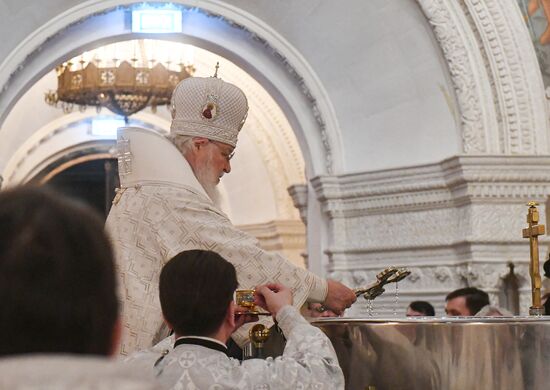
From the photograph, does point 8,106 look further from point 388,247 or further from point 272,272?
point 272,272

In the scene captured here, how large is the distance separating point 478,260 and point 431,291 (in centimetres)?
50

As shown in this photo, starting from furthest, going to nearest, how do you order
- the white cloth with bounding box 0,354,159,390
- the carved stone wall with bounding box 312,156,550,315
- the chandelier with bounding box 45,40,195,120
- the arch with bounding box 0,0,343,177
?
1. the chandelier with bounding box 45,40,195,120
2. the arch with bounding box 0,0,343,177
3. the carved stone wall with bounding box 312,156,550,315
4. the white cloth with bounding box 0,354,159,390

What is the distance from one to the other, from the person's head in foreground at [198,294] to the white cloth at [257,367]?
0.05 m

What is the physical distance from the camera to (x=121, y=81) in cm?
1309

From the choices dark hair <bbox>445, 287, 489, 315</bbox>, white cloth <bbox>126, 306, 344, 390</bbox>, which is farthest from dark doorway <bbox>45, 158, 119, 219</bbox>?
white cloth <bbox>126, 306, 344, 390</bbox>

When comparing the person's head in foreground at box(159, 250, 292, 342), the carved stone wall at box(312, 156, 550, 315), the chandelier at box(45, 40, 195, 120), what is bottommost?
the person's head in foreground at box(159, 250, 292, 342)

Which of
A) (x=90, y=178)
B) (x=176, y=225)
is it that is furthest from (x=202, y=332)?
(x=90, y=178)

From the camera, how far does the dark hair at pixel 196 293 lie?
111 inches

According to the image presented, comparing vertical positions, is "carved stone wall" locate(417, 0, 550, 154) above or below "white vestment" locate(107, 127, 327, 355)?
above

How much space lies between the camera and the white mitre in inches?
168

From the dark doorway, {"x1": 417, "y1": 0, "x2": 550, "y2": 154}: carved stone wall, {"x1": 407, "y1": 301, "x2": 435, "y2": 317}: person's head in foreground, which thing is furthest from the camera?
the dark doorway

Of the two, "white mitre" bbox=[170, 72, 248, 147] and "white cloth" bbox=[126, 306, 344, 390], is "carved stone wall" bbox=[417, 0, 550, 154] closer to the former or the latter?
"white mitre" bbox=[170, 72, 248, 147]

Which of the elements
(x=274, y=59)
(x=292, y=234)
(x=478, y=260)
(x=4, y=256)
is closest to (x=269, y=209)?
(x=292, y=234)

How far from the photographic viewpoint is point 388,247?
9617mm
